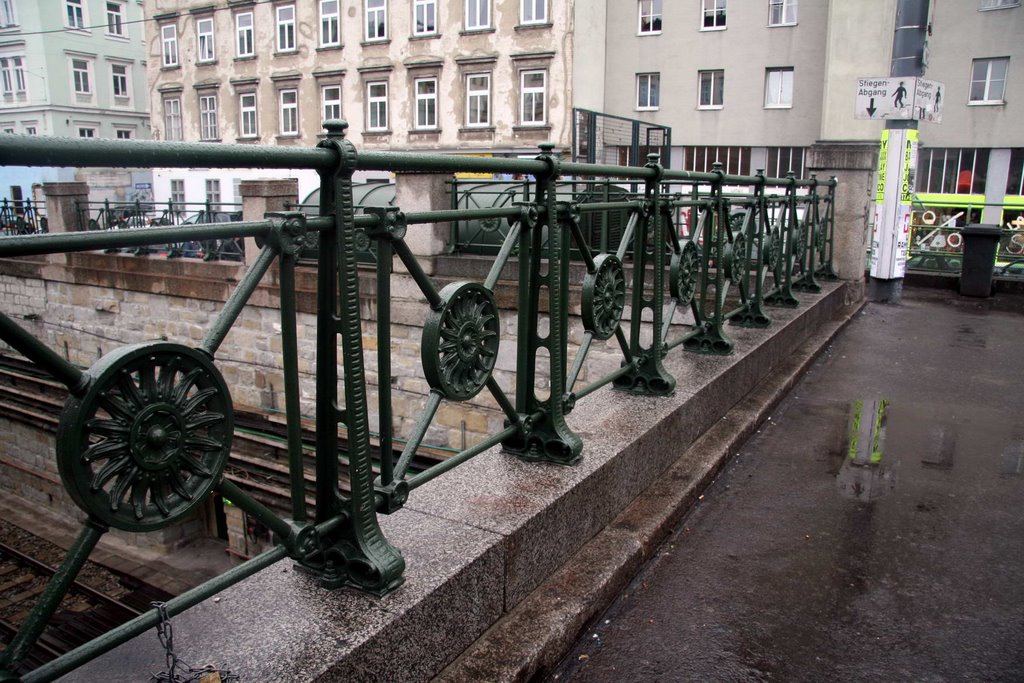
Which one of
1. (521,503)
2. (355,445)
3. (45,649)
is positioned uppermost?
(355,445)

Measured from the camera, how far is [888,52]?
2850cm

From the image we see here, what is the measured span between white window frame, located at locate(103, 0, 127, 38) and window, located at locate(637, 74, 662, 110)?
30155 millimetres

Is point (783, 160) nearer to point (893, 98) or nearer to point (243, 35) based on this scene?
point (893, 98)

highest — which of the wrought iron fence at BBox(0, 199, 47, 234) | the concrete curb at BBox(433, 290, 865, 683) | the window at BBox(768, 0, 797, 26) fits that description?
the window at BBox(768, 0, 797, 26)

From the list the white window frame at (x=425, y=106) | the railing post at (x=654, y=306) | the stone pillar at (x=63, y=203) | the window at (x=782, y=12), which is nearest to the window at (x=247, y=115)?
the white window frame at (x=425, y=106)

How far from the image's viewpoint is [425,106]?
32031 mm

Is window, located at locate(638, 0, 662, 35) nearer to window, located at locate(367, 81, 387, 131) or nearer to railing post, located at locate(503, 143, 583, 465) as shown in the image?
window, located at locate(367, 81, 387, 131)

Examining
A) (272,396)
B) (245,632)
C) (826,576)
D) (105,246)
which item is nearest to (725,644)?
(826,576)

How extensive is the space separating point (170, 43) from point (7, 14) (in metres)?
13.7

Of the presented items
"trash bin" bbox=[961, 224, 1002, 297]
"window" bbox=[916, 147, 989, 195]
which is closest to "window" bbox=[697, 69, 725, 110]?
"window" bbox=[916, 147, 989, 195]

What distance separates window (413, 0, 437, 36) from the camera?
3139 centimetres

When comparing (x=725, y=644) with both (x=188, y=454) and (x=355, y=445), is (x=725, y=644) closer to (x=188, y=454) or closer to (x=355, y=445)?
(x=355, y=445)

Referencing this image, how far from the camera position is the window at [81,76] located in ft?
147

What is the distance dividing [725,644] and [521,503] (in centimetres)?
86
